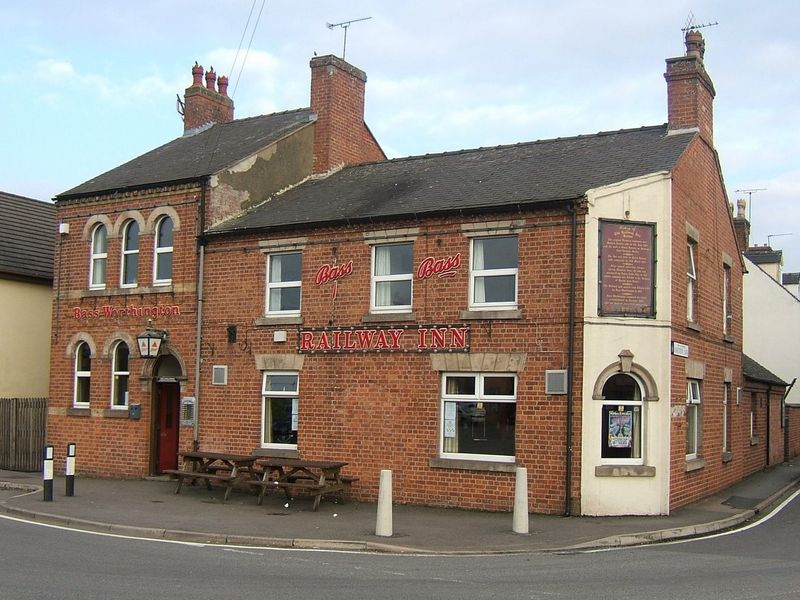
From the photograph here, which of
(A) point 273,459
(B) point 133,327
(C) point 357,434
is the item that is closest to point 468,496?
(C) point 357,434

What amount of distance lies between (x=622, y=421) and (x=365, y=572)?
734 cm

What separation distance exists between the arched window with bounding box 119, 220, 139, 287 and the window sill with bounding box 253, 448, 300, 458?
5.36 meters

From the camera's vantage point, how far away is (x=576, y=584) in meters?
10.1

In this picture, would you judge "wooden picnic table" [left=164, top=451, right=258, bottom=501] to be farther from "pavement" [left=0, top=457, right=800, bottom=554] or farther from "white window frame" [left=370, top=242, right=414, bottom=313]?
"white window frame" [left=370, top=242, right=414, bottom=313]

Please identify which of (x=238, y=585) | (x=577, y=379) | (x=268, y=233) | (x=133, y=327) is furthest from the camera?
(x=133, y=327)

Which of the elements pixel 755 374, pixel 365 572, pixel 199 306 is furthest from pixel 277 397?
pixel 755 374

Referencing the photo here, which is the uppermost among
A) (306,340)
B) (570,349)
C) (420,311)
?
(420,311)

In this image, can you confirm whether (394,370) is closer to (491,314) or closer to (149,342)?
(491,314)

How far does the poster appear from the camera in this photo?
53.9ft

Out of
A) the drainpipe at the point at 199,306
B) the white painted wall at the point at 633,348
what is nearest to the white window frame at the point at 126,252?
the drainpipe at the point at 199,306

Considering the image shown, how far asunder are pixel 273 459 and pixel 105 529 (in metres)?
5.21

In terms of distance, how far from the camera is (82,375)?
73.3 feet

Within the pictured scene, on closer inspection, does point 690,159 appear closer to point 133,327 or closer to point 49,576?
point 133,327

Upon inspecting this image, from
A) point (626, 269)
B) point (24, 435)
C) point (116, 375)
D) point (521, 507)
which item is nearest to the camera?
point (521, 507)
